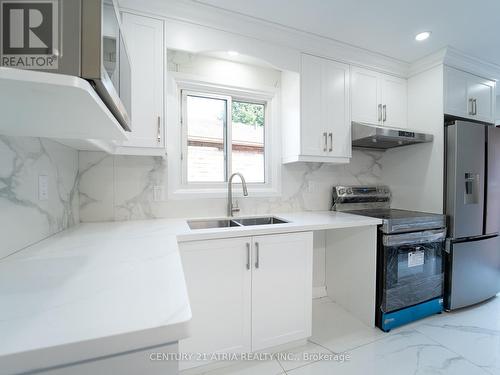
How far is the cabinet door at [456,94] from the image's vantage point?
6.98 feet

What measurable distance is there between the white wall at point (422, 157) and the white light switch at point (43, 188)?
2.94 m

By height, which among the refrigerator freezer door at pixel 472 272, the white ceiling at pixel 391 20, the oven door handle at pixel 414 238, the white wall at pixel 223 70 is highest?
the white ceiling at pixel 391 20

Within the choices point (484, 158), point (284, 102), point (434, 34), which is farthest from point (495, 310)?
point (284, 102)

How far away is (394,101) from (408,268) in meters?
1.66

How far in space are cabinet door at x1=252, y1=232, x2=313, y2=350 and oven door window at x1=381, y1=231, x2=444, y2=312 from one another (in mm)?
680

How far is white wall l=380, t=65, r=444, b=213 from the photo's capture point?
2096 millimetres

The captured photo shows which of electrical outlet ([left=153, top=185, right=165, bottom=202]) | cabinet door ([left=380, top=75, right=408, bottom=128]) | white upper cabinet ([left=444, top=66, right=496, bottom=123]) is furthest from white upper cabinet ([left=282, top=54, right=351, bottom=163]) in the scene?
electrical outlet ([left=153, top=185, right=165, bottom=202])

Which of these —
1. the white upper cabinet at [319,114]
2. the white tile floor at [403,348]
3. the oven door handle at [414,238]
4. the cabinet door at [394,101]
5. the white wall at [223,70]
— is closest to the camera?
the white tile floor at [403,348]

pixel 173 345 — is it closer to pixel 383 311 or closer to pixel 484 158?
pixel 383 311

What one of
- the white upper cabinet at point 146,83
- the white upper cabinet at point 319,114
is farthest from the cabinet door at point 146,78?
the white upper cabinet at point 319,114

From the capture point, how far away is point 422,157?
87.5 inches

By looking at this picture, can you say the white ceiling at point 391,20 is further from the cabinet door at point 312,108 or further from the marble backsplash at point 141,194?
the marble backsplash at point 141,194

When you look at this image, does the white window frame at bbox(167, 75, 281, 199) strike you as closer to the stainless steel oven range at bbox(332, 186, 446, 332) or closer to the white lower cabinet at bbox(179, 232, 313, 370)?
the white lower cabinet at bbox(179, 232, 313, 370)

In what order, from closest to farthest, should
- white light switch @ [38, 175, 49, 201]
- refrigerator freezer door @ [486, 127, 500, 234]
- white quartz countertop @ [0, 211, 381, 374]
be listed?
white quartz countertop @ [0, 211, 381, 374], white light switch @ [38, 175, 49, 201], refrigerator freezer door @ [486, 127, 500, 234]
